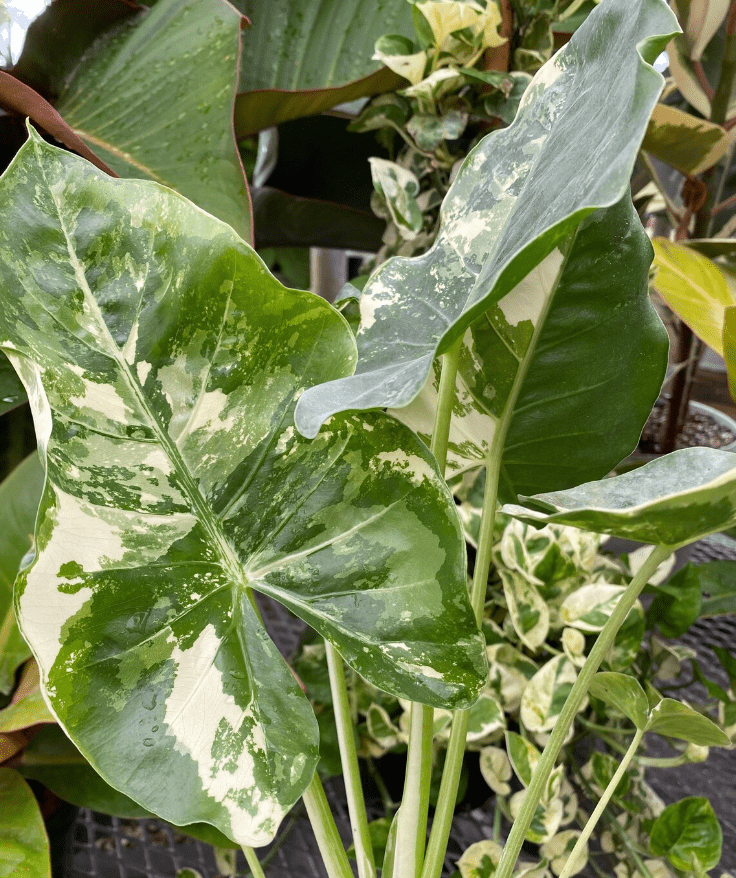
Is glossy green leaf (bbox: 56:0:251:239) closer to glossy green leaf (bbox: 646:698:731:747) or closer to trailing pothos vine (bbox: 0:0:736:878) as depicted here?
trailing pothos vine (bbox: 0:0:736:878)

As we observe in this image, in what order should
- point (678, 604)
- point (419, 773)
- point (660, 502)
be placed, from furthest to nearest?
1. point (678, 604)
2. point (419, 773)
3. point (660, 502)

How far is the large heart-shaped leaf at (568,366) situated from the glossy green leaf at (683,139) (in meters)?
0.35

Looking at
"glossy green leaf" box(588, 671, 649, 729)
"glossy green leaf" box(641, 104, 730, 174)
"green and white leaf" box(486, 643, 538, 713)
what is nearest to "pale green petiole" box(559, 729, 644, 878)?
"glossy green leaf" box(588, 671, 649, 729)

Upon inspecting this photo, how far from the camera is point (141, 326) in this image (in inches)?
11.2

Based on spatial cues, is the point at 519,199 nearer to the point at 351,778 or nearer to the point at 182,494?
the point at 182,494

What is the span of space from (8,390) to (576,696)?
443 millimetres

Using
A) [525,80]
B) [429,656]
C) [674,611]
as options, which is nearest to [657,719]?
[429,656]

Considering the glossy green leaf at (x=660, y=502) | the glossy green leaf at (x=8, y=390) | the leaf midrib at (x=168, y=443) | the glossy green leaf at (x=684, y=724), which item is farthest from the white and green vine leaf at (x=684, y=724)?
the glossy green leaf at (x=8, y=390)

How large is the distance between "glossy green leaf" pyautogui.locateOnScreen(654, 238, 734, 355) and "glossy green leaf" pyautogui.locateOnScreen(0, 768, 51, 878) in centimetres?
54

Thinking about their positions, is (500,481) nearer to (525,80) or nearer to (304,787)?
(304,787)

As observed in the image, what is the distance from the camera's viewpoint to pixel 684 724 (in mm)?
342

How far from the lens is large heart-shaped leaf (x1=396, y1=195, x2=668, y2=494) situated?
0.33 metres

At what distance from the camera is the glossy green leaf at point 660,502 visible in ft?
0.72

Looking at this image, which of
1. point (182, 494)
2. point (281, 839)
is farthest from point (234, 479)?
point (281, 839)
